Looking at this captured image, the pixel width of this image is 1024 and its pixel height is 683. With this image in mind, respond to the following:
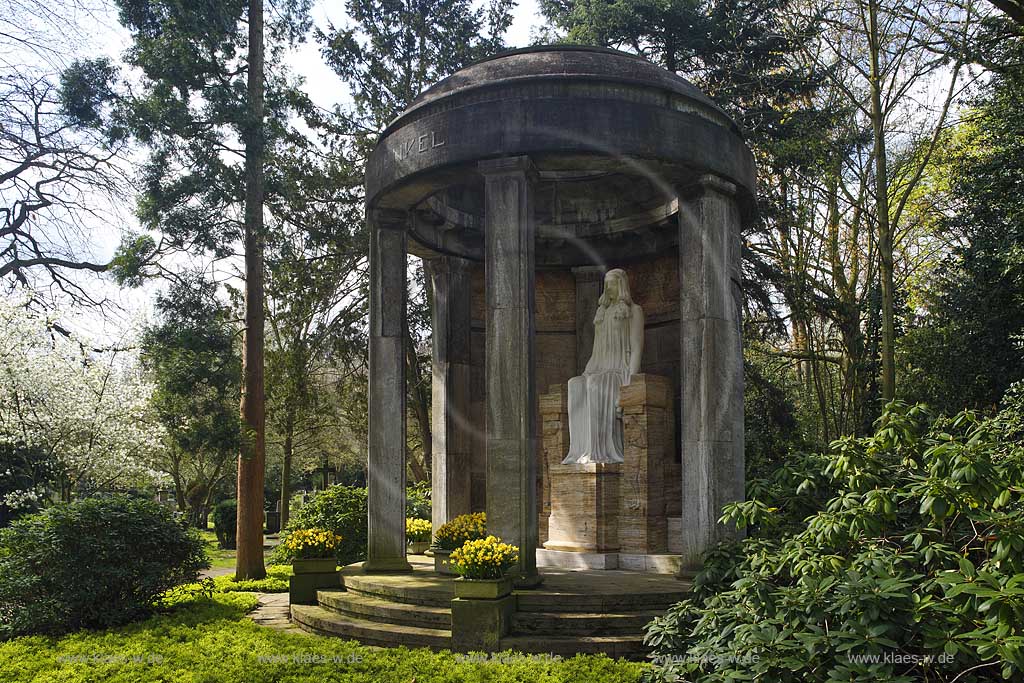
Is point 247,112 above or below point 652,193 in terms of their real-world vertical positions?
above

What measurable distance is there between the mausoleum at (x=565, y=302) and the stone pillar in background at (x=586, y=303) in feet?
0.11

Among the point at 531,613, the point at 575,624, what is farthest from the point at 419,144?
the point at 575,624

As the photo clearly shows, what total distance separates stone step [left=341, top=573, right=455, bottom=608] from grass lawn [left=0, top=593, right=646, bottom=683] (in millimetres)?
827

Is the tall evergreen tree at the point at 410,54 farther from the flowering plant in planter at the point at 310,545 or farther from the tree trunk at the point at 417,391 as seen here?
the flowering plant in planter at the point at 310,545

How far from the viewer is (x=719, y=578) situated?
25.7 feet

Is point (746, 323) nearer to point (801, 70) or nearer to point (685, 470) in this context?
point (801, 70)

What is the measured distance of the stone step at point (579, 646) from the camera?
26.8ft

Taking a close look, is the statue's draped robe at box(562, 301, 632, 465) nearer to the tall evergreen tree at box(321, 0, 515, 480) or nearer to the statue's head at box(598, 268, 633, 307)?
→ the statue's head at box(598, 268, 633, 307)

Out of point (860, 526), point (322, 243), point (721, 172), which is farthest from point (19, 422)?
point (860, 526)

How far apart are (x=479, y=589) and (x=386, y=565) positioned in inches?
127

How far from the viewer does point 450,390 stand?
14.0 m

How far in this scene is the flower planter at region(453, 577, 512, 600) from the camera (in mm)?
8344

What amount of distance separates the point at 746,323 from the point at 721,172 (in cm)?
1000

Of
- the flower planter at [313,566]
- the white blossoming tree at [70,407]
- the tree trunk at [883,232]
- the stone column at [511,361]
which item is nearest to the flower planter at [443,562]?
the flower planter at [313,566]
